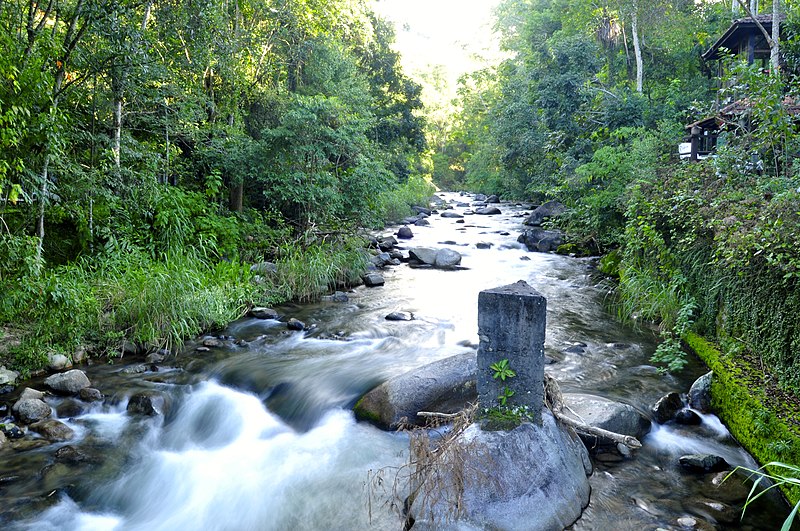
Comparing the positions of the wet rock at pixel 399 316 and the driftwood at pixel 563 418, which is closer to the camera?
the driftwood at pixel 563 418

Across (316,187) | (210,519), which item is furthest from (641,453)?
(316,187)

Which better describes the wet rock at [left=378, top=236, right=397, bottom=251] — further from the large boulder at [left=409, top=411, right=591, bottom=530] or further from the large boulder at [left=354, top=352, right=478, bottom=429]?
the large boulder at [left=409, top=411, right=591, bottom=530]

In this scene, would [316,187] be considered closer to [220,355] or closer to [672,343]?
[220,355]

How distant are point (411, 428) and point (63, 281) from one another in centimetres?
544

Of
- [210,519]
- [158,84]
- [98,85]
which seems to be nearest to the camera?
[210,519]

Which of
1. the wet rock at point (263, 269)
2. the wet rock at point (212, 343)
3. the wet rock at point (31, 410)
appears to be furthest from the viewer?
the wet rock at point (263, 269)

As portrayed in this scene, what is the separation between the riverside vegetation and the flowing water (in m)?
0.63

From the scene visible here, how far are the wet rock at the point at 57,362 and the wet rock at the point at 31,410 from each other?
121cm

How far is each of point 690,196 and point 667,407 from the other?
4004 mm

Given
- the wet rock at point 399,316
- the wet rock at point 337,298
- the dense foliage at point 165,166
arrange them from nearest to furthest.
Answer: the dense foliage at point 165,166 → the wet rock at point 399,316 → the wet rock at point 337,298

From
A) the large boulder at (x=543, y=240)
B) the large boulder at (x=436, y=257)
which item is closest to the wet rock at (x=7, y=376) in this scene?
the large boulder at (x=436, y=257)

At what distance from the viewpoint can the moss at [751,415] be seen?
14.9 ft

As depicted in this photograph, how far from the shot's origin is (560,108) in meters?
20.6

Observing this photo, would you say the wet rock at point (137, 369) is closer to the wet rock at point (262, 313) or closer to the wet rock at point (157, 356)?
the wet rock at point (157, 356)
